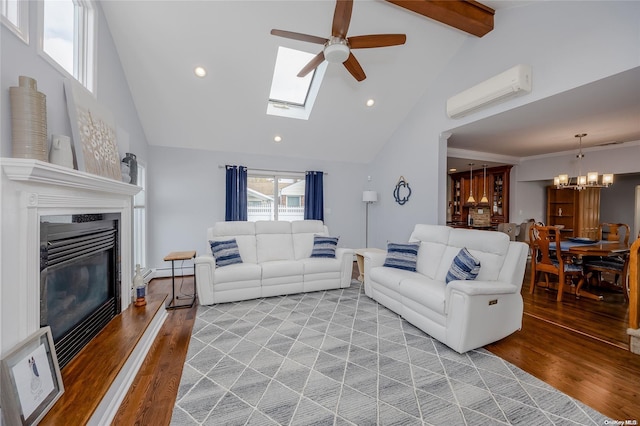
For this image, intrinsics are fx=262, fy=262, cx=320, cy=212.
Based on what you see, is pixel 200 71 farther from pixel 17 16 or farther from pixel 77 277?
pixel 77 277

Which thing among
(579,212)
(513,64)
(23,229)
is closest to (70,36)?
(23,229)

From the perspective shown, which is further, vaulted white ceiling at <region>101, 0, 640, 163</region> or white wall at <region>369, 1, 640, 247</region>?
vaulted white ceiling at <region>101, 0, 640, 163</region>

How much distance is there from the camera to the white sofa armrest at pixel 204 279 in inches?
131

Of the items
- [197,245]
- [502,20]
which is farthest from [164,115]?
[502,20]

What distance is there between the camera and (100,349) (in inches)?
75.5

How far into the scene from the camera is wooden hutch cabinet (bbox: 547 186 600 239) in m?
6.17

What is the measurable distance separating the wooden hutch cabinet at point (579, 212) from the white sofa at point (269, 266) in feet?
19.8

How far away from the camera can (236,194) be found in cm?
519

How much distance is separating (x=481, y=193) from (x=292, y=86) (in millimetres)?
5746

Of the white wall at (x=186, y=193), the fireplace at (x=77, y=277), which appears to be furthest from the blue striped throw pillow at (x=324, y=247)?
the fireplace at (x=77, y=277)

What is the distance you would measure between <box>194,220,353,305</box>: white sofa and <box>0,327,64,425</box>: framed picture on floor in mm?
1849

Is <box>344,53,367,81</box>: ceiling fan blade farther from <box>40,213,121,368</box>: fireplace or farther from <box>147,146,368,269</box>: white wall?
<box>40,213,121,368</box>: fireplace

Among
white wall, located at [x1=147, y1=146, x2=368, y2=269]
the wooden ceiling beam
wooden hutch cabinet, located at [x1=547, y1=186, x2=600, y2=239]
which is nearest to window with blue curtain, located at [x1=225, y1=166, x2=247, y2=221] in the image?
white wall, located at [x1=147, y1=146, x2=368, y2=269]

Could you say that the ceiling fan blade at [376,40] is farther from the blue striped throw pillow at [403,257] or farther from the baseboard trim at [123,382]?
the baseboard trim at [123,382]
